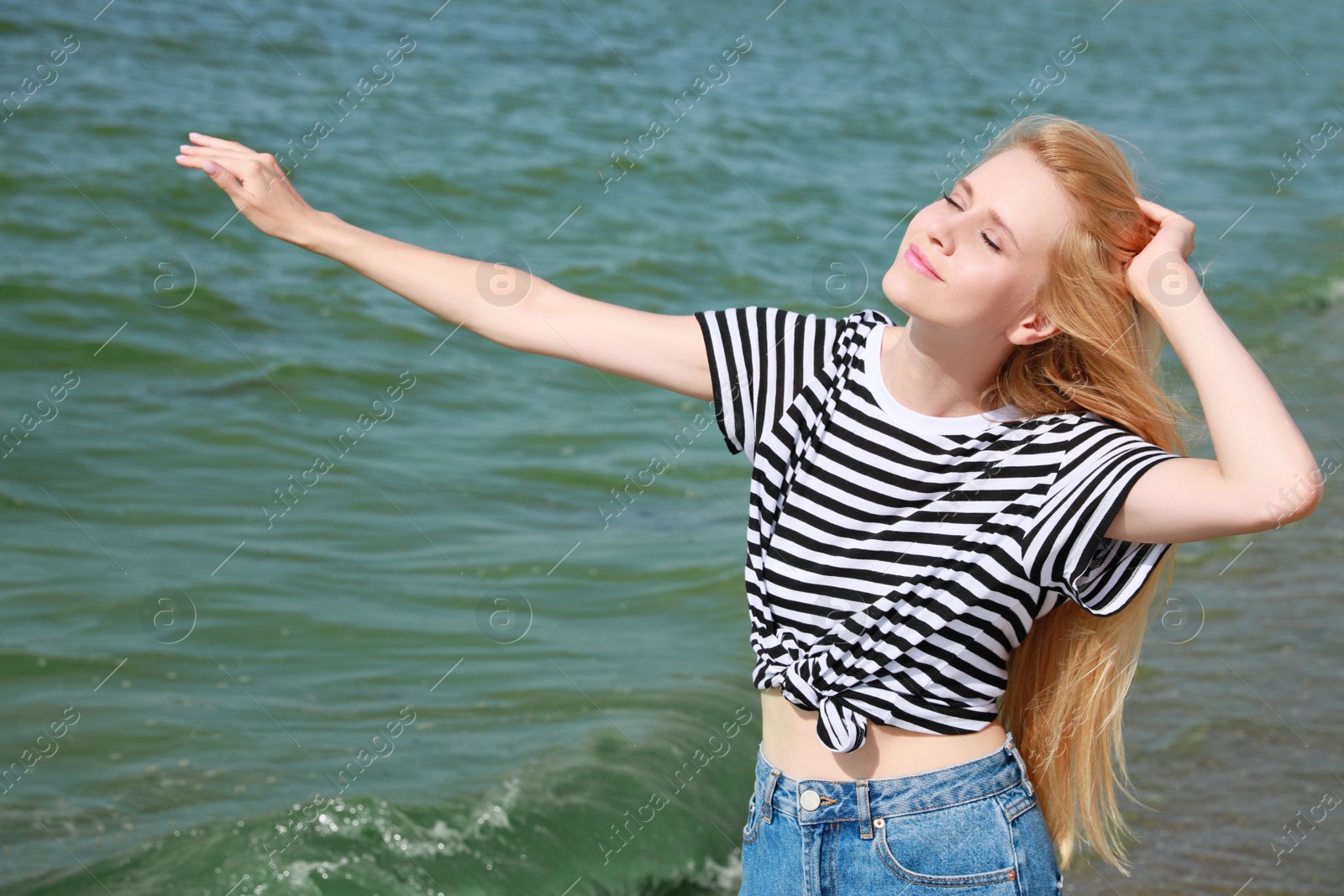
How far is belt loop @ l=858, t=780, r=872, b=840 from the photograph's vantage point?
2.12 metres

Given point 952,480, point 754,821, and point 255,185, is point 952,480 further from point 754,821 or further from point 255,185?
point 255,185

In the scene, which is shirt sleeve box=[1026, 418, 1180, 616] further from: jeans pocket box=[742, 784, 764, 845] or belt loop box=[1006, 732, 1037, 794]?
jeans pocket box=[742, 784, 764, 845]

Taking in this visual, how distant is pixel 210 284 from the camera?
29.7ft

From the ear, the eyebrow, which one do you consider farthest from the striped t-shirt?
the eyebrow

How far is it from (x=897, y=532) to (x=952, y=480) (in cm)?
12

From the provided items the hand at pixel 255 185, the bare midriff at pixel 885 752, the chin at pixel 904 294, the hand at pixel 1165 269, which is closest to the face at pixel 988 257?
the chin at pixel 904 294

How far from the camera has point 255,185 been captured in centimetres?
227

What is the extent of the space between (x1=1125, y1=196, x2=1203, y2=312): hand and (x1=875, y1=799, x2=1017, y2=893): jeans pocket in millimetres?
852

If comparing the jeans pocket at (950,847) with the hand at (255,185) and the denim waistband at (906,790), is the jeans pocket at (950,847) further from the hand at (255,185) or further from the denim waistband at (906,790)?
the hand at (255,185)

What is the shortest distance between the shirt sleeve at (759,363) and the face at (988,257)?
7.4 inches

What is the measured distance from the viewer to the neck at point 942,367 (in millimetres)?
2127

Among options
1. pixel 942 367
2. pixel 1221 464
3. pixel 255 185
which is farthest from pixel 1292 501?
pixel 255 185

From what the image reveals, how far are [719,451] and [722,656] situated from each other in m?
2.39

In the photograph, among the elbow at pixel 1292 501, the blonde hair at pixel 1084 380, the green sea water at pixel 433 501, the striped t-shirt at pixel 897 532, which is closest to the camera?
the elbow at pixel 1292 501
